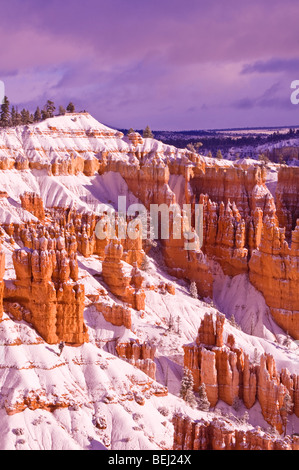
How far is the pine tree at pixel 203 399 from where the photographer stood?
61.4 m

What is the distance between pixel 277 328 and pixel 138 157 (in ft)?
137

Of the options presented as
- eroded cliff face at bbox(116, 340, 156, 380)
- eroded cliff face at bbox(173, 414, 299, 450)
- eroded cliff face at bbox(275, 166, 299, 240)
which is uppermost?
eroded cliff face at bbox(275, 166, 299, 240)

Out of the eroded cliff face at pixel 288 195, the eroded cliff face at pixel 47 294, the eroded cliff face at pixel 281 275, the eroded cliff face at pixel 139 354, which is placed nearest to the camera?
the eroded cliff face at pixel 47 294

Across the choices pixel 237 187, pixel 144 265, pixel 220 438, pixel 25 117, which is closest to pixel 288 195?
pixel 237 187

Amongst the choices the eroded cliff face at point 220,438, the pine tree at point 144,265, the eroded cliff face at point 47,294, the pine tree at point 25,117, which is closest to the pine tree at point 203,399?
the eroded cliff face at point 47,294

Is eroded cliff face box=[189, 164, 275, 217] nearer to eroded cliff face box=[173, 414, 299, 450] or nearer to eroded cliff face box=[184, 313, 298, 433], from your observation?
eroded cliff face box=[184, 313, 298, 433]

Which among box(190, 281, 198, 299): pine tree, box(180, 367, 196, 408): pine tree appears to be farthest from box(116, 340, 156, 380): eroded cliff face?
box(190, 281, 198, 299): pine tree

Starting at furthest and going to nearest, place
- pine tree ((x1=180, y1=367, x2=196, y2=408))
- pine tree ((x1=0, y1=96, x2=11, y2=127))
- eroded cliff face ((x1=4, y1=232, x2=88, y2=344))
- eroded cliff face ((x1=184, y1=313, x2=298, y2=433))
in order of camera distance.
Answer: pine tree ((x1=0, y1=96, x2=11, y2=127))
eroded cliff face ((x1=184, y1=313, x2=298, y2=433))
pine tree ((x1=180, y1=367, x2=196, y2=408))
eroded cliff face ((x1=4, y1=232, x2=88, y2=344))

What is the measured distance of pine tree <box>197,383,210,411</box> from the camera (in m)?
61.4

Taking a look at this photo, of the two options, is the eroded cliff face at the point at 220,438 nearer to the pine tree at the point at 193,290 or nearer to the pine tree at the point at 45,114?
the pine tree at the point at 193,290

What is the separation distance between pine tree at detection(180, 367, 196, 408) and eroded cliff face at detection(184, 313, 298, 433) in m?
1.72

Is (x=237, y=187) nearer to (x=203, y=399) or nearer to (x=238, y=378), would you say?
(x=238, y=378)

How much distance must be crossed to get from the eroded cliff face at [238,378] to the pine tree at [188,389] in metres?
1.72

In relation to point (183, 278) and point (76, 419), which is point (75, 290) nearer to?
point (76, 419)
